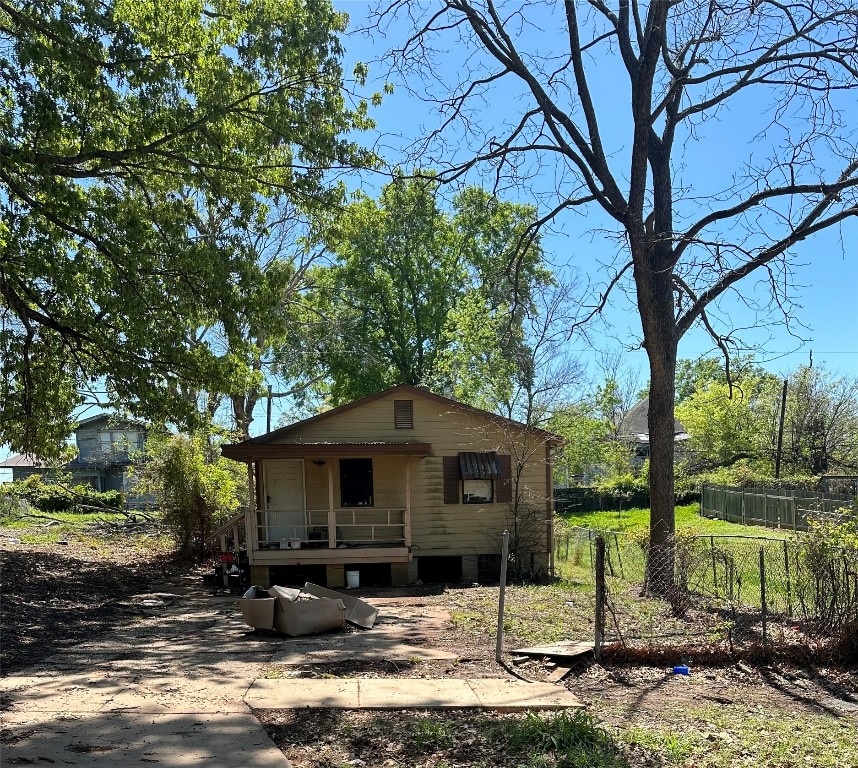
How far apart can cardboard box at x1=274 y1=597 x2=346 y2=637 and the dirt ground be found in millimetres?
1493

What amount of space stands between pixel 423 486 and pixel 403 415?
1766 mm

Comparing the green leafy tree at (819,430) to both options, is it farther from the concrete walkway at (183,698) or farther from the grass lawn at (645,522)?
the concrete walkway at (183,698)

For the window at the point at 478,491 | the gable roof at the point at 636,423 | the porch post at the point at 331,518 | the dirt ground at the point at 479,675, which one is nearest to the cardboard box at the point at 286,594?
the dirt ground at the point at 479,675

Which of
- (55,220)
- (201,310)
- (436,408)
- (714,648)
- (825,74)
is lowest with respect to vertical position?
(714,648)

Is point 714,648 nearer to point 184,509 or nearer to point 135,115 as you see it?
point 135,115

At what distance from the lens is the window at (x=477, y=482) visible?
1747 centimetres

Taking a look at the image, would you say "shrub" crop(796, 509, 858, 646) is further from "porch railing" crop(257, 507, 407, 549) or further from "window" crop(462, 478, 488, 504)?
"porch railing" crop(257, 507, 407, 549)

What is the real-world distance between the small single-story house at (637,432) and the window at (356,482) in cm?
3528

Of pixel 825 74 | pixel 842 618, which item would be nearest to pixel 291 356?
pixel 825 74

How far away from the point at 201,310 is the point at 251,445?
321 cm

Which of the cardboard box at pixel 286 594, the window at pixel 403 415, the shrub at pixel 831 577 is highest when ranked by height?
the window at pixel 403 415

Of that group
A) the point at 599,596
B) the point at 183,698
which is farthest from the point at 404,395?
the point at 183,698

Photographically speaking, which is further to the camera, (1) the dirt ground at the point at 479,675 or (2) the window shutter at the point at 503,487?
(2) the window shutter at the point at 503,487

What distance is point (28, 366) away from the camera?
14.3 meters
